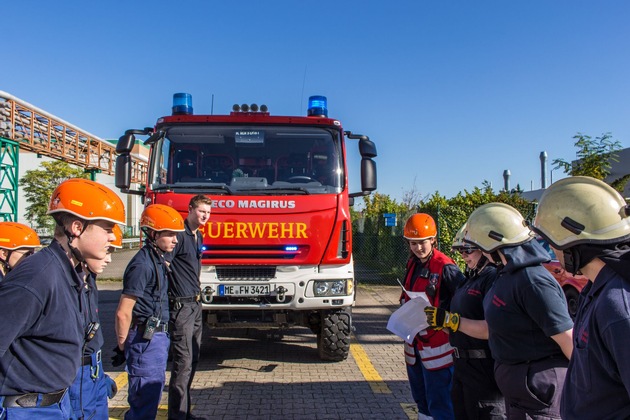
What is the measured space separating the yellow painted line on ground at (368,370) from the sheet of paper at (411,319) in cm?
192

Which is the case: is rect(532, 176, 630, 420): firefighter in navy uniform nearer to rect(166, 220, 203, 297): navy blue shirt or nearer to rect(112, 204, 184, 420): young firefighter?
rect(112, 204, 184, 420): young firefighter

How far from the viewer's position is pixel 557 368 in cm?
228

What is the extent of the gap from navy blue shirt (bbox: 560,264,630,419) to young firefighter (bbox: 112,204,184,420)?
8.99 feet

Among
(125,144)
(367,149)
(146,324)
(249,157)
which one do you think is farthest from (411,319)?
(125,144)

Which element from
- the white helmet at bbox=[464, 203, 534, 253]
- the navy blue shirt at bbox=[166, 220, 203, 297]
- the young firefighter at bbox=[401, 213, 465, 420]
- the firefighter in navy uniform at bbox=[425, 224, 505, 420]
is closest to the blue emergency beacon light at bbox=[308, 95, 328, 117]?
the navy blue shirt at bbox=[166, 220, 203, 297]

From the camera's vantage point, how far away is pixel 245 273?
5492 millimetres

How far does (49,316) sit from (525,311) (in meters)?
2.11

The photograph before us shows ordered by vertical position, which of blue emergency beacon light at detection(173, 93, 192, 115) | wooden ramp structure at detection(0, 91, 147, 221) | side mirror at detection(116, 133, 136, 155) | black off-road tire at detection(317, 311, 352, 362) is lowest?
black off-road tire at detection(317, 311, 352, 362)

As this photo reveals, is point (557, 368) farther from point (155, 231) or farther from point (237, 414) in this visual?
point (237, 414)

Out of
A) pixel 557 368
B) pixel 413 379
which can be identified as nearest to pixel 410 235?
pixel 413 379

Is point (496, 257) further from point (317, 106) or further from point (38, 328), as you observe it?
point (317, 106)

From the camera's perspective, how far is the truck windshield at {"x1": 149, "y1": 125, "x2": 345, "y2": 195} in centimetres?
581

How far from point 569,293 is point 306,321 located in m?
4.62

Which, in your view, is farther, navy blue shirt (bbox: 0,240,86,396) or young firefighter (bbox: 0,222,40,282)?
young firefighter (bbox: 0,222,40,282)
